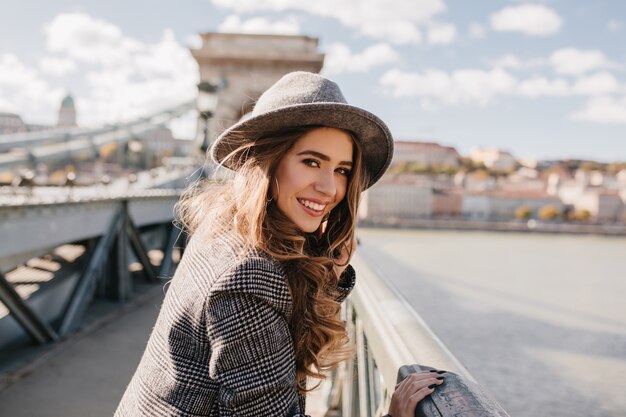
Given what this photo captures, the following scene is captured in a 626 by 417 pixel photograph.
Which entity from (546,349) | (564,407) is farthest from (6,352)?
(546,349)

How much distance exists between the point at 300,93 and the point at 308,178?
136 millimetres

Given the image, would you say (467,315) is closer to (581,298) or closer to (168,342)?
(581,298)

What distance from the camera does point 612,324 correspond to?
Answer: 24.5ft

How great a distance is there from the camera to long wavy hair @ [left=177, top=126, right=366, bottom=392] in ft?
2.80

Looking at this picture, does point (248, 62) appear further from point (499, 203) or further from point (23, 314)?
point (499, 203)

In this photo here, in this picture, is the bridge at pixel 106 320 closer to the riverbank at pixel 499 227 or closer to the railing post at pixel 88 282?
the railing post at pixel 88 282

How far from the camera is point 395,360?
790mm

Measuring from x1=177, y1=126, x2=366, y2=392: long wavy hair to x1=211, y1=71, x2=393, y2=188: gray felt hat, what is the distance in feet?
0.07

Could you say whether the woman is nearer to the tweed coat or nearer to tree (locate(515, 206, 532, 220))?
the tweed coat

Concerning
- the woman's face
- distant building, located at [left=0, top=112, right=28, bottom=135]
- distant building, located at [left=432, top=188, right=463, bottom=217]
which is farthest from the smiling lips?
distant building, located at [left=432, top=188, right=463, bottom=217]

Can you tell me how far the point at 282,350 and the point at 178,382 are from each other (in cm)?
17

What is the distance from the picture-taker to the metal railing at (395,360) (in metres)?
0.58

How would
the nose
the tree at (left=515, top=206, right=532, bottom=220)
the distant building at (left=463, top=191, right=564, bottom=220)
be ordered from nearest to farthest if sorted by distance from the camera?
the nose < the tree at (left=515, top=206, right=532, bottom=220) < the distant building at (left=463, top=191, right=564, bottom=220)

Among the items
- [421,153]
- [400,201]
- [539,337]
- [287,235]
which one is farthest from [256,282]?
[421,153]
